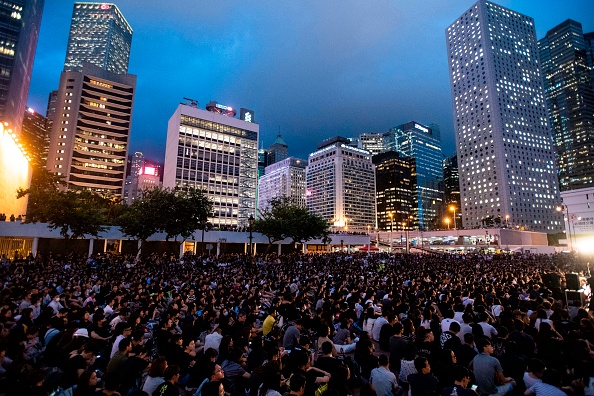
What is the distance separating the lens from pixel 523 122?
145750 mm

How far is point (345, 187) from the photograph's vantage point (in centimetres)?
18550

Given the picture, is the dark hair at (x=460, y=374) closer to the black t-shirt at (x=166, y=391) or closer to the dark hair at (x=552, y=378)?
the dark hair at (x=552, y=378)

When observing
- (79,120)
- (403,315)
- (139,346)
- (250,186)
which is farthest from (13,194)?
(79,120)

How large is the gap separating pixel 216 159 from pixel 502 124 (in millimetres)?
122738

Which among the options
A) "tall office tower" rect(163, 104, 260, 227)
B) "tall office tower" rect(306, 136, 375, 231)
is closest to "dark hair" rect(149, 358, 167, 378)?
"tall office tower" rect(163, 104, 260, 227)

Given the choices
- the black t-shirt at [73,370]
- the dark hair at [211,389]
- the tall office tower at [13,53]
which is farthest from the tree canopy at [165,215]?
the tall office tower at [13,53]

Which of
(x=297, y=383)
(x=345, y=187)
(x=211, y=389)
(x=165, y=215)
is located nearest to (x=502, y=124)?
(x=345, y=187)

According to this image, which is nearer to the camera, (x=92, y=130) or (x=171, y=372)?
(x=171, y=372)

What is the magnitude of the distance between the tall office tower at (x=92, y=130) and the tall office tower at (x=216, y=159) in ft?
81.6

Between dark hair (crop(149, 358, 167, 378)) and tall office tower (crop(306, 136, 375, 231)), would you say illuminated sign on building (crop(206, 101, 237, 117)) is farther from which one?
dark hair (crop(149, 358, 167, 378))

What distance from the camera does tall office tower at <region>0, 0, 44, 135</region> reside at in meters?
72.4

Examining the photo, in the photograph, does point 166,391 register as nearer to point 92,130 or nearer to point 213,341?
point 213,341

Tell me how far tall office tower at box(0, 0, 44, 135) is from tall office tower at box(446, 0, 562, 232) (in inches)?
6421

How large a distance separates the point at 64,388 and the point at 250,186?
10755cm
